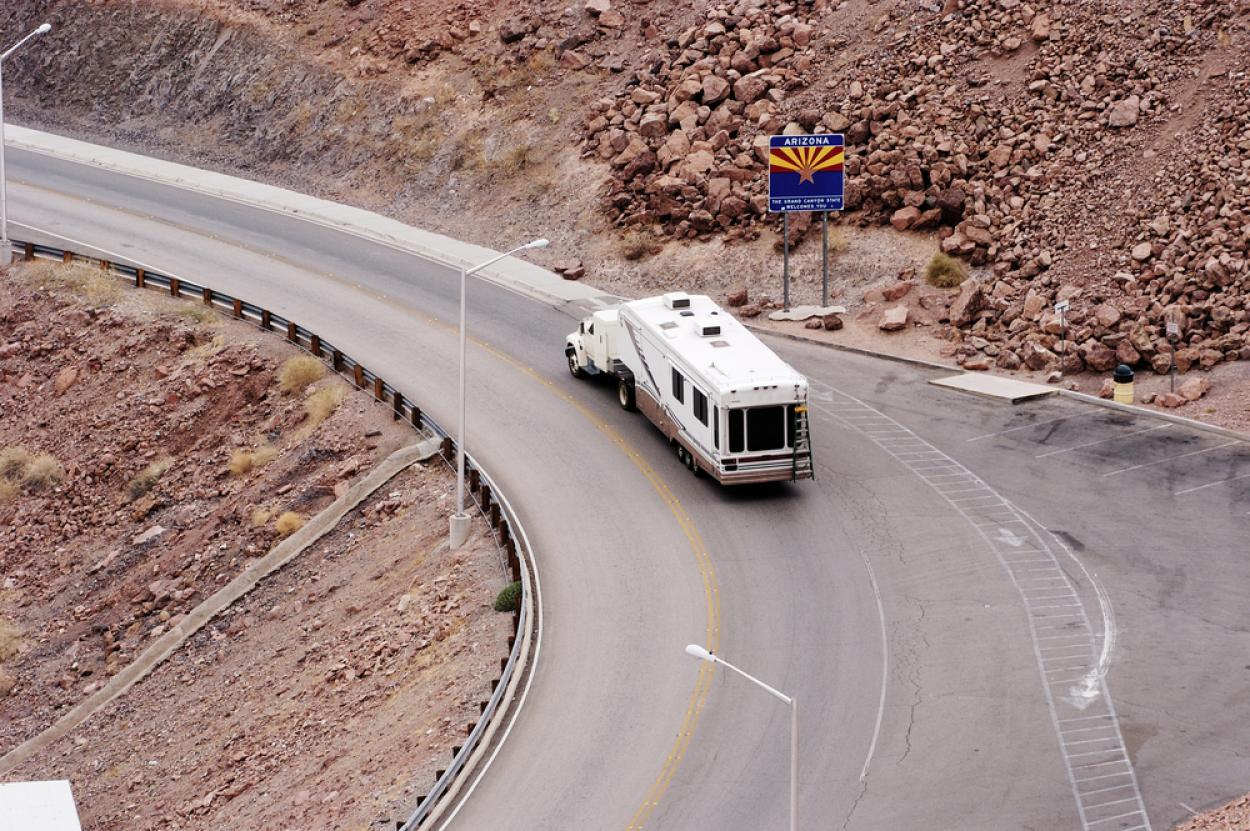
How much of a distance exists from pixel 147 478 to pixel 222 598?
807 cm

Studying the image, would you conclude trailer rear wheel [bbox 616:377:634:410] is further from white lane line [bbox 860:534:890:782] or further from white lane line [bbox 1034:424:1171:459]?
white lane line [bbox 1034:424:1171:459]

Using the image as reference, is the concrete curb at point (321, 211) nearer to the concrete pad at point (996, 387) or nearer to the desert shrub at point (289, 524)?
the concrete pad at point (996, 387)

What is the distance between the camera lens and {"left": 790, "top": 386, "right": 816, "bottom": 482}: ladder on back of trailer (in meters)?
38.1

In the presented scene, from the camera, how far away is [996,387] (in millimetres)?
44969

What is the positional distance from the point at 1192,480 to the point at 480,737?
730 inches

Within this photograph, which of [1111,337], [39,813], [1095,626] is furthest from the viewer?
[1111,337]

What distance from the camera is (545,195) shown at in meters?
60.0

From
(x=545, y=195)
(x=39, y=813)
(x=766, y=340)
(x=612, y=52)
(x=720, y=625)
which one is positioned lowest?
(x=39, y=813)

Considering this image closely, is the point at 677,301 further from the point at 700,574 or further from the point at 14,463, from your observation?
the point at 14,463

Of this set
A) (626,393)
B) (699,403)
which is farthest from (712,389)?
(626,393)

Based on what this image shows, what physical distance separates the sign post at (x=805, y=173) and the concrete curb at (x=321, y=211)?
714cm

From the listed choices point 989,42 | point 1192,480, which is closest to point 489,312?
point 989,42

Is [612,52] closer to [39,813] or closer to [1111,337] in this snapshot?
[1111,337]

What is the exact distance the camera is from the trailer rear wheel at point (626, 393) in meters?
43.9
